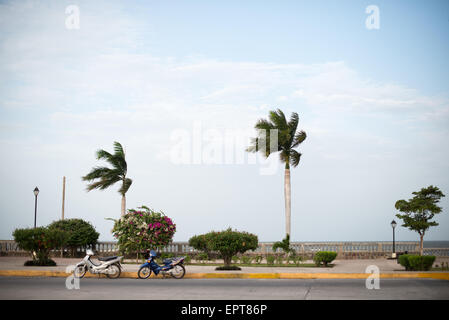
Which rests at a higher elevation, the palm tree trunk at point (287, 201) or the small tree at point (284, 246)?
the palm tree trunk at point (287, 201)

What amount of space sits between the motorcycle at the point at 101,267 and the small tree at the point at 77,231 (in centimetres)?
1355

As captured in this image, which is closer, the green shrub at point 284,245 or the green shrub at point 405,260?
the green shrub at point 405,260

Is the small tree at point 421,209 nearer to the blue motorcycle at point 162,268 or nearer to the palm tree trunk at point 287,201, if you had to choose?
the palm tree trunk at point 287,201

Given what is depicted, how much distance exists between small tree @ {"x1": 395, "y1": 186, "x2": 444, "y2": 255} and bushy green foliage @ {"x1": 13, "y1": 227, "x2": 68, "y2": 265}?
2797 cm

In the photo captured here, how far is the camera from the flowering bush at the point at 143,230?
27.0 meters

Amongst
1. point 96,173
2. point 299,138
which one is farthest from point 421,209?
point 96,173

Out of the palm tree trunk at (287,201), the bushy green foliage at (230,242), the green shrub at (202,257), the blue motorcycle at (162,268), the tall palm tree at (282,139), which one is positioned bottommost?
the green shrub at (202,257)

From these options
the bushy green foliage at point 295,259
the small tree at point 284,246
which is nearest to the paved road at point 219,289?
the bushy green foliage at point 295,259

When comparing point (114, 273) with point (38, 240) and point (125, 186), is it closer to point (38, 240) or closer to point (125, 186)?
point (38, 240)

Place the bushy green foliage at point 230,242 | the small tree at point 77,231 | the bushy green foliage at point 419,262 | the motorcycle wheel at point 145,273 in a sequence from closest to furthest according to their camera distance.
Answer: the motorcycle wheel at point 145,273 → the bushy green foliage at point 419,262 → the bushy green foliage at point 230,242 → the small tree at point 77,231

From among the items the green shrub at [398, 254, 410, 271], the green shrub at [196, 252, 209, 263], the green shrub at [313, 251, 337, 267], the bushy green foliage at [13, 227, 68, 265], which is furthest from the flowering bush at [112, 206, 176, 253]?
the green shrub at [398, 254, 410, 271]

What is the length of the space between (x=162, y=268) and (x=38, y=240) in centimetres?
777
